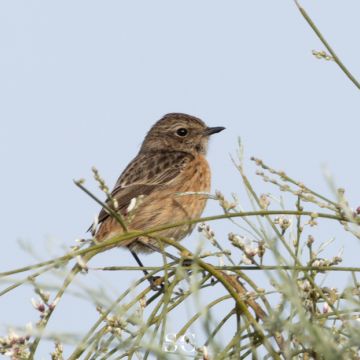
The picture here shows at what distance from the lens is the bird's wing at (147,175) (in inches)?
354

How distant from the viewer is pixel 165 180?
9.17 meters

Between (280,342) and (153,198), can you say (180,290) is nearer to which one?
(280,342)

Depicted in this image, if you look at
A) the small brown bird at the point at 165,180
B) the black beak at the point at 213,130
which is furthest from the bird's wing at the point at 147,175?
the black beak at the point at 213,130

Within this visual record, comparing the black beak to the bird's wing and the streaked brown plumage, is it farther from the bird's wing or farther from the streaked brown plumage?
the bird's wing

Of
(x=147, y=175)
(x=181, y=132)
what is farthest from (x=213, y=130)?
(x=147, y=175)

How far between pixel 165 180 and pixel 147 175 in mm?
238

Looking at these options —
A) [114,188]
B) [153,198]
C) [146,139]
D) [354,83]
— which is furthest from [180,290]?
[146,139]

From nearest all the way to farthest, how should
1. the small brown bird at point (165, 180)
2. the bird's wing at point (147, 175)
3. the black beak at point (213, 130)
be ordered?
the small brown bird at point (165, 180), the bird's wing at point (147, 175), the black beak at point (213, 130)

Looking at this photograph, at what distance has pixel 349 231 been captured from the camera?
2.99m

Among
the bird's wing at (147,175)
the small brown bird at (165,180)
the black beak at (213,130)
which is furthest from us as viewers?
the black beak at (213,130)

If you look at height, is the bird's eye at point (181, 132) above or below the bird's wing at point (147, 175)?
above

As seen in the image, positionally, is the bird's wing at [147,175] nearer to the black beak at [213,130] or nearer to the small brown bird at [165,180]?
the small brown bird at [165,180]

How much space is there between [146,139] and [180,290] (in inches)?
292

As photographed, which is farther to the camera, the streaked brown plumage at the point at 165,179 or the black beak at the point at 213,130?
the black beak at the point at 213,130
